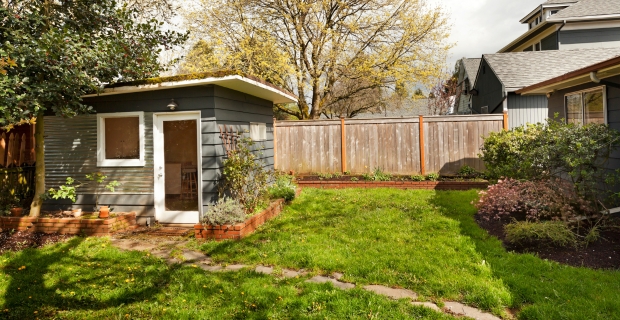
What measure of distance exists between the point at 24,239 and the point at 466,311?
21.3 ft

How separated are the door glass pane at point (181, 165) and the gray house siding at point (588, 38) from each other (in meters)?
20.9

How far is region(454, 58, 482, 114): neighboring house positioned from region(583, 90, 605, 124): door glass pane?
44.5ft

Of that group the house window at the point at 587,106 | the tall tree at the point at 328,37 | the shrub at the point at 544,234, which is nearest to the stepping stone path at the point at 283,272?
the shrub at the point at 544,234

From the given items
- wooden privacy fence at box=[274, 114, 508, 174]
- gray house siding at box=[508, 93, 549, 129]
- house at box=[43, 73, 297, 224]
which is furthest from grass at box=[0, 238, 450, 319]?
gray house siding at box=[508, 93, 549, 129]

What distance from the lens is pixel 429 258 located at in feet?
15.7

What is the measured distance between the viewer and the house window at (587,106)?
720 centimetres

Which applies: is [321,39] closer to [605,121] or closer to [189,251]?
[605,121]

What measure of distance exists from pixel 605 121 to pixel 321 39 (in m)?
11.2

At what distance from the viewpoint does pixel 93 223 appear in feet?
20.9

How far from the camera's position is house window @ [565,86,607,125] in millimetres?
7202

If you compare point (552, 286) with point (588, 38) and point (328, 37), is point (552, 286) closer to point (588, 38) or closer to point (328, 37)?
point (328, 37)

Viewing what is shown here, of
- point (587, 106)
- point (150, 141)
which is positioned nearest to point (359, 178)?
point (587, 106)

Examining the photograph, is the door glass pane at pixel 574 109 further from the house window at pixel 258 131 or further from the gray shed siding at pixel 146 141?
→ the gray shed siding at pixel 146 141

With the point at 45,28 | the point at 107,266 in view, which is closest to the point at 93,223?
the point at 107,266
